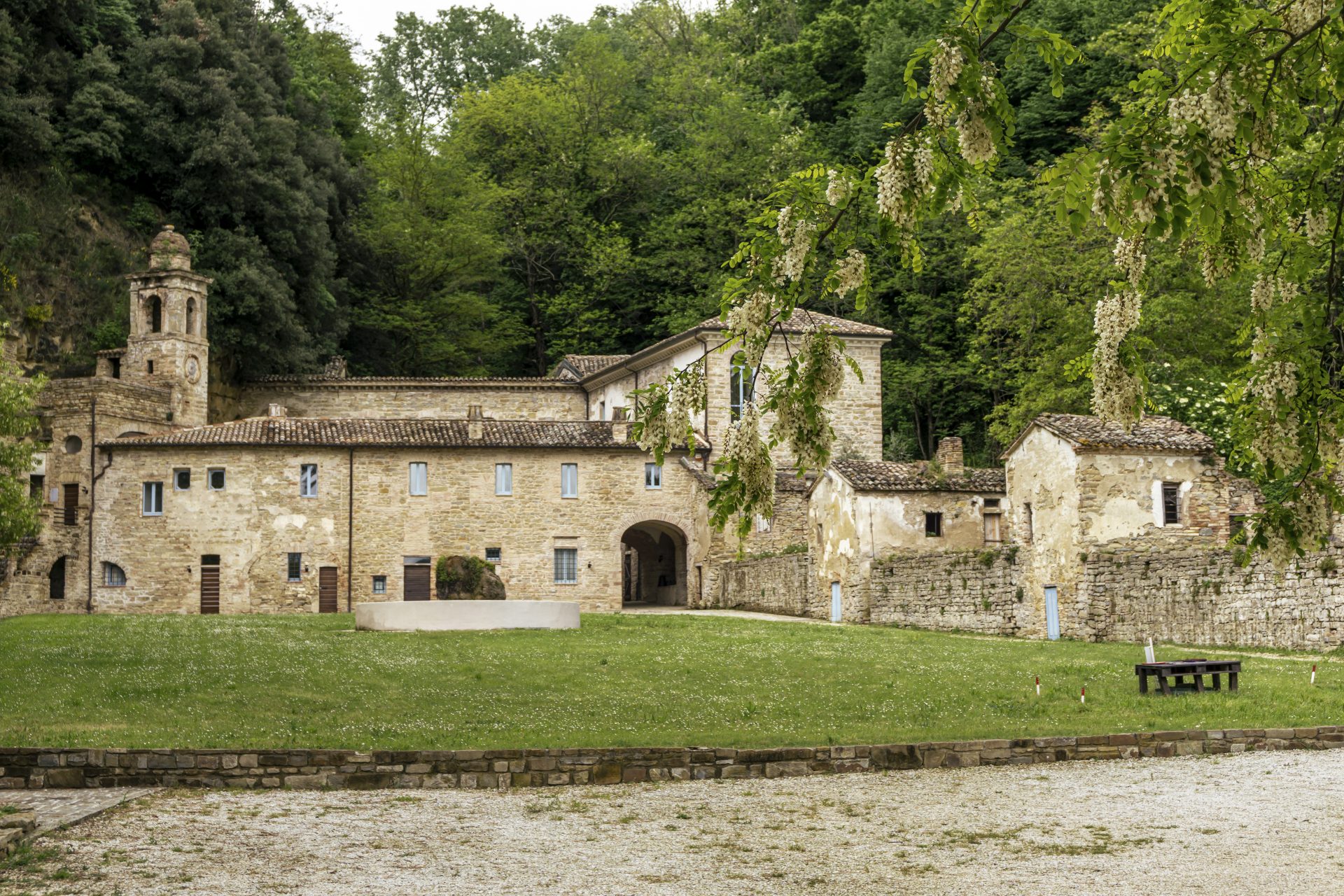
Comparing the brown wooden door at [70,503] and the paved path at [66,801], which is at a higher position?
the brown wooden door at [70,503]

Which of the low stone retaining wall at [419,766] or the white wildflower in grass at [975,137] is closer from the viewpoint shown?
the white wildflower in grass at [975,137]

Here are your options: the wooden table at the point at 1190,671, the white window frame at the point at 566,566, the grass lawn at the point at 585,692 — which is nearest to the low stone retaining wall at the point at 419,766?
the grass lawn at the point at 585,692

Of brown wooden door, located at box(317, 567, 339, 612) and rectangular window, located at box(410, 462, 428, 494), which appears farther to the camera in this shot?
rectangular window, located at box(410, 462, 428, 494)

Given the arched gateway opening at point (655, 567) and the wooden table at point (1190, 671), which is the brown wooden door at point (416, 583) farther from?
the wooden table at point (1190, 671)

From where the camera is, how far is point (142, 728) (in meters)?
16.8

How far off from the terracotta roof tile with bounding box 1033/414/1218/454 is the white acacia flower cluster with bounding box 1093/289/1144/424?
22.4 meters

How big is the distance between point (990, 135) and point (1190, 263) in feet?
128

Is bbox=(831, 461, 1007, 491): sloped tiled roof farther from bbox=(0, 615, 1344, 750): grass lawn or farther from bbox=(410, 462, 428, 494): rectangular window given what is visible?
bbox=(410, 462, 428, 494): rectangular window

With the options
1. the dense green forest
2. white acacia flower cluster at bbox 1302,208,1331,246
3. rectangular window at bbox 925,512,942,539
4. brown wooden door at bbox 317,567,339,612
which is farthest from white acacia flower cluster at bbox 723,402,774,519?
brown wooden door at bbox 317,567,339,612

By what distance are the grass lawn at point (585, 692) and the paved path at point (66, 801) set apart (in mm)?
1400

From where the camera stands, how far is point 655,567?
53562 mm

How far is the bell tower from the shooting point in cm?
5159

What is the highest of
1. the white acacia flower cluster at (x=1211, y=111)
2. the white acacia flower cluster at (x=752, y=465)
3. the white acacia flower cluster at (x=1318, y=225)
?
the white acacia flower cluster at (x=1211, y=111)

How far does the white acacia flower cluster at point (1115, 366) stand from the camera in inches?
326
